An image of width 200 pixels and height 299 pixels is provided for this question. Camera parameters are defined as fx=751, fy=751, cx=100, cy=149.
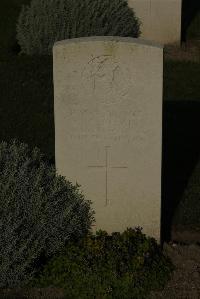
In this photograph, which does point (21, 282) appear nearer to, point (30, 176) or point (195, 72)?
point (30, 176)

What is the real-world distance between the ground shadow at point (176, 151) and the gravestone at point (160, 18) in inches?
160

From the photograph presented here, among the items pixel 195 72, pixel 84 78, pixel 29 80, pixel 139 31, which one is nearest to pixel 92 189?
pixel 84 78

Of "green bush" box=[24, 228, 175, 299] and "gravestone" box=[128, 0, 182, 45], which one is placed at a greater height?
"gravestone" box=[128, 0, 182, 45]

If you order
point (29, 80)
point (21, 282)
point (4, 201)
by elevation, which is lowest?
point (21, 282)

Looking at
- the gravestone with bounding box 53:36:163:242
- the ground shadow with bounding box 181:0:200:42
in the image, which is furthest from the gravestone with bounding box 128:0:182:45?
the gravestone with bounding box 53:36:163:242

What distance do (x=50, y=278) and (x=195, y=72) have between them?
7.32 m

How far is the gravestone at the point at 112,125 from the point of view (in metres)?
5.66

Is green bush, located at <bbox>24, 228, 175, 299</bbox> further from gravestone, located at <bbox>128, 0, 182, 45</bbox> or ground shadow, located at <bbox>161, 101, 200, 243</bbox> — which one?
gravestone, located at <bbox>128, 0, 182, 45</bbox>

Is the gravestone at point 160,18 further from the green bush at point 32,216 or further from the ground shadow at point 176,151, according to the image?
the green bush at point 32,216

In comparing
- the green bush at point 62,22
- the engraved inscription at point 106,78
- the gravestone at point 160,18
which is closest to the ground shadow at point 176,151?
the engraved inscription at point 106,78

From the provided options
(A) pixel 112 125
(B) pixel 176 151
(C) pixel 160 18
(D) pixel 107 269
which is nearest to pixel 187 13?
(C) pixel 160 18

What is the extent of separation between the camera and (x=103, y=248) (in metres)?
5.69

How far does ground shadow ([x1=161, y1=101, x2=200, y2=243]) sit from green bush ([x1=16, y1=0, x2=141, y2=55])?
2.54 metres

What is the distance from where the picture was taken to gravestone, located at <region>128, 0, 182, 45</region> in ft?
47.0
